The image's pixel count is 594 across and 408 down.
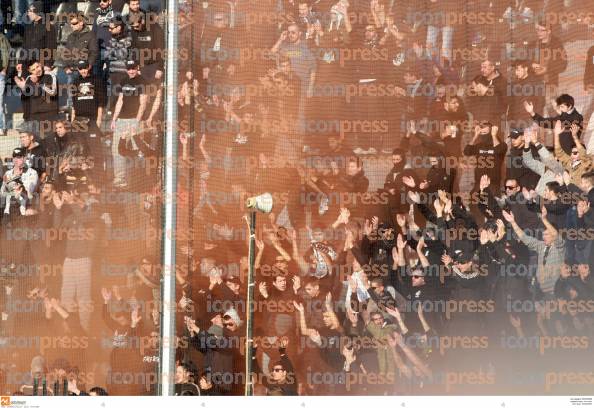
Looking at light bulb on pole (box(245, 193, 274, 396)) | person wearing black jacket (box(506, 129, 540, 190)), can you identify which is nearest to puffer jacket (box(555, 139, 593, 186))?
person wearing black jacket (box(506, 129, 540, 190))

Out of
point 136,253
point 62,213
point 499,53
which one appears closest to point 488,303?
point 499,53

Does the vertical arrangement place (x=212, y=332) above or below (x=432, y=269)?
below

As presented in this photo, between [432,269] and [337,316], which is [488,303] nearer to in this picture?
[432,269]

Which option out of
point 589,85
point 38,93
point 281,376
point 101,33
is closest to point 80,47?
point 101,33

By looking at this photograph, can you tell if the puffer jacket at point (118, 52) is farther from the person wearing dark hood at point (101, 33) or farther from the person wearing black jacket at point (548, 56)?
the person wearing black jacket at point (548, 56)

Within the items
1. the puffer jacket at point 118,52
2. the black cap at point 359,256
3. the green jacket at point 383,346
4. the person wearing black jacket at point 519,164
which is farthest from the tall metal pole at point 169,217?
the person wearing black jacket at point 519,164

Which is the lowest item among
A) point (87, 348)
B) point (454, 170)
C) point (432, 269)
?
point (87, 348)

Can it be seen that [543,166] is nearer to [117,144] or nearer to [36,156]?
[117,144]
